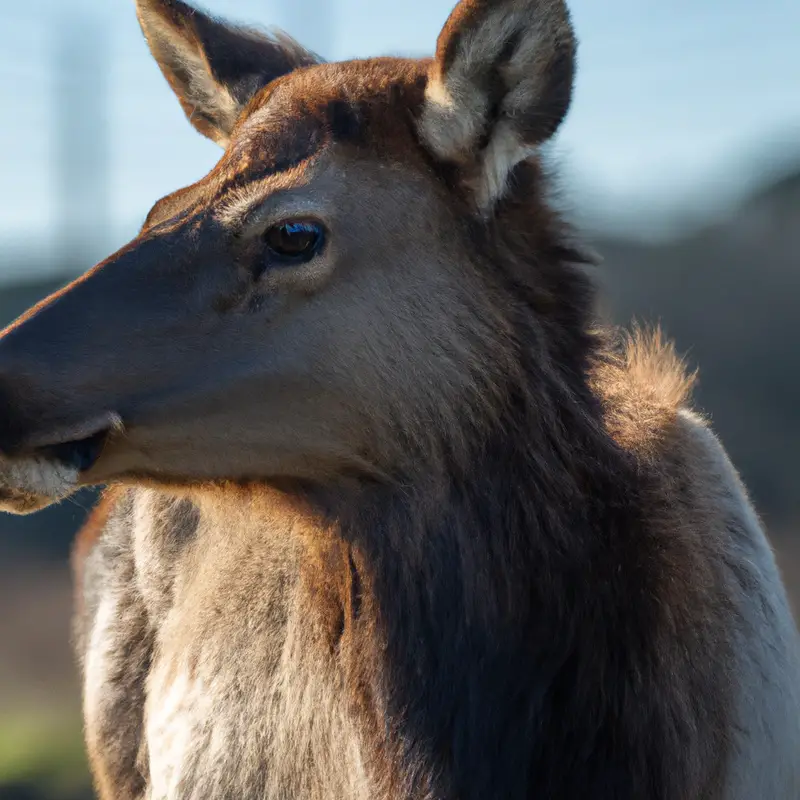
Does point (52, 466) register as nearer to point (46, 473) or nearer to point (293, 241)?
point (46, 473)

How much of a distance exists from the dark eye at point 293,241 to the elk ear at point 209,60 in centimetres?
77

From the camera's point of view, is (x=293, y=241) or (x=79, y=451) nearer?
(x=79, y=451)

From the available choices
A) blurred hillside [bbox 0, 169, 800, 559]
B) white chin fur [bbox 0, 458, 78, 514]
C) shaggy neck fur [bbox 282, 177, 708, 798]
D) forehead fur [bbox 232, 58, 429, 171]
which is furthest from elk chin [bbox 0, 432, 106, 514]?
blurred hillside [bbox 0, 169, 800, 559]

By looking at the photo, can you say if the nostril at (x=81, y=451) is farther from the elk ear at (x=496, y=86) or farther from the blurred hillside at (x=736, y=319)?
the blurred hillside at (x=736, y=319)

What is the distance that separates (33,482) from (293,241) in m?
0.88

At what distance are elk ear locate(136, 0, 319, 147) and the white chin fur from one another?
1.34 m

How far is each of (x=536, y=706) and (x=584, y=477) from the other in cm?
61

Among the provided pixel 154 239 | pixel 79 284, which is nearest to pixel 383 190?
pixel 154 239

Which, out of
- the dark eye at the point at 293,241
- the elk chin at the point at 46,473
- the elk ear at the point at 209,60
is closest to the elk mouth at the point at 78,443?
the elk chin at the point at 46,473

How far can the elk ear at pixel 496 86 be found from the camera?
2834 millimetres

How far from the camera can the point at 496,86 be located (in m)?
2.96

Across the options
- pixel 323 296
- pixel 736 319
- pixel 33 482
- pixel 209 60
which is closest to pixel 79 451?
pixel 33 482

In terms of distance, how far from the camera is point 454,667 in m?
2.98

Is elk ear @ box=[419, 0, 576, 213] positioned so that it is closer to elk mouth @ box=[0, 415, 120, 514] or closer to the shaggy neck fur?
the shaggy neck fur
